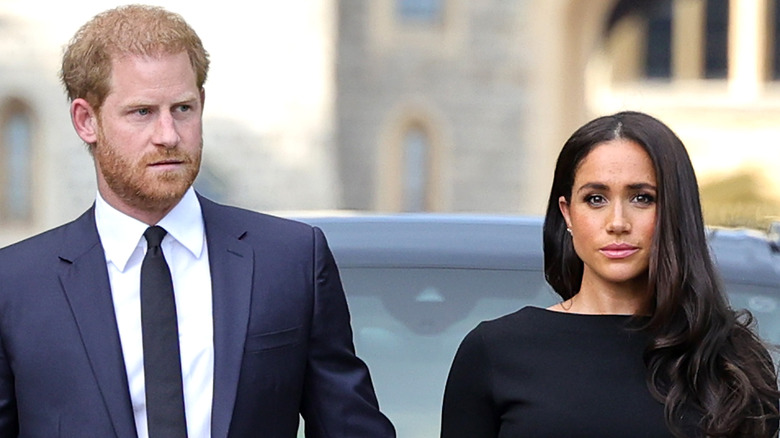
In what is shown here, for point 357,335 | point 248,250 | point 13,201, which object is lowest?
point 13,201

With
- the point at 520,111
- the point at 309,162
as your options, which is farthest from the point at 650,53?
the point at 309,162

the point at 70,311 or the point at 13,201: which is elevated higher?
the point at 70,311

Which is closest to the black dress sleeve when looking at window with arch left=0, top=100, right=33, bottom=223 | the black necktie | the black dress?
the black dress

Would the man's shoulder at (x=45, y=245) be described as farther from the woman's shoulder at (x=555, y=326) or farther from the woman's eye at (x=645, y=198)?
the woman's eye at (x=645, y=198)

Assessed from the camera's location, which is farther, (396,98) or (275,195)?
(396,98)

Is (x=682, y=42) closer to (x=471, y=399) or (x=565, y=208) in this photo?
(x=565, y=208)

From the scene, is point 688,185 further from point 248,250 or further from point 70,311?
point 70,311

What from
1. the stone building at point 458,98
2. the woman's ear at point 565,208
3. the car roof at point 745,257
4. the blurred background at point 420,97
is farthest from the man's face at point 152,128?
the stone building at point 458,98

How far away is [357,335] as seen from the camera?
376cm

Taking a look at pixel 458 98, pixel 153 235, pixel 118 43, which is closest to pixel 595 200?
Answer: pixel 153 235

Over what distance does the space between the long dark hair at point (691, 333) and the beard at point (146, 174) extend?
2.60ft

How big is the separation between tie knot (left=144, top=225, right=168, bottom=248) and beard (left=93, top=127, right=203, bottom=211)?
52 millimetres

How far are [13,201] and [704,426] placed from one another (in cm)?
1918

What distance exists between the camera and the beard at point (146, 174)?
278 centimetres
